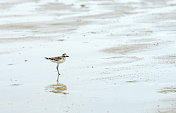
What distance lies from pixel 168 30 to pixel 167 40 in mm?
2542

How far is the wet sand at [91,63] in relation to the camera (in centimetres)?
983

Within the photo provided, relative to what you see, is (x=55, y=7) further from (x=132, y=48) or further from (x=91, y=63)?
(x=91, y=63)

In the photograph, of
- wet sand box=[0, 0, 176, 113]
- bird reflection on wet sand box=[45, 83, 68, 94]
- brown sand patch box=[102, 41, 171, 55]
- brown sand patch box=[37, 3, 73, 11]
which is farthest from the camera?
brown sand patch box=[37, 3, 73, 11]

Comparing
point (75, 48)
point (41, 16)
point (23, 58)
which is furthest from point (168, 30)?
point (41, 16)

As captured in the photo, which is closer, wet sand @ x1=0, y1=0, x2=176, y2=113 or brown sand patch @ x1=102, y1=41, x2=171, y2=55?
wet sand @ x1=0, y1=0, x2=176, y2=113

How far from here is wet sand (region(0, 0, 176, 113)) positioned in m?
9.83

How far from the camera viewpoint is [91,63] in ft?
45.1

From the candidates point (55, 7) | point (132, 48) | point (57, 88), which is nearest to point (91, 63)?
point (132, 48)

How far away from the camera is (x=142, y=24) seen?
21859mm

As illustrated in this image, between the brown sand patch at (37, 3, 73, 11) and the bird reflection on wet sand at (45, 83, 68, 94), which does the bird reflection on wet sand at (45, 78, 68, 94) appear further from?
the brown sand patch at (37, 3, 73, 11)

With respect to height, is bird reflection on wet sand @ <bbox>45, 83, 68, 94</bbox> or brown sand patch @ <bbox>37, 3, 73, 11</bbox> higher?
bird reflection on wet sand @ <bbox>45, 83, 68, 94</bbox>

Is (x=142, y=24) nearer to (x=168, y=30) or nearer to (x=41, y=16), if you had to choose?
(x=168, y=30)

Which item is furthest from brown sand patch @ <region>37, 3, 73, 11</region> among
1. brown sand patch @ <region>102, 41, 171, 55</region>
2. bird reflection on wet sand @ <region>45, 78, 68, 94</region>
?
bird reflection on wet sand @ <region>45, 78, 68, 94</region>

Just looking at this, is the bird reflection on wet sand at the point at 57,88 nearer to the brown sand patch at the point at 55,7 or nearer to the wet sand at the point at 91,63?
the wet sand at the point at 91,63
